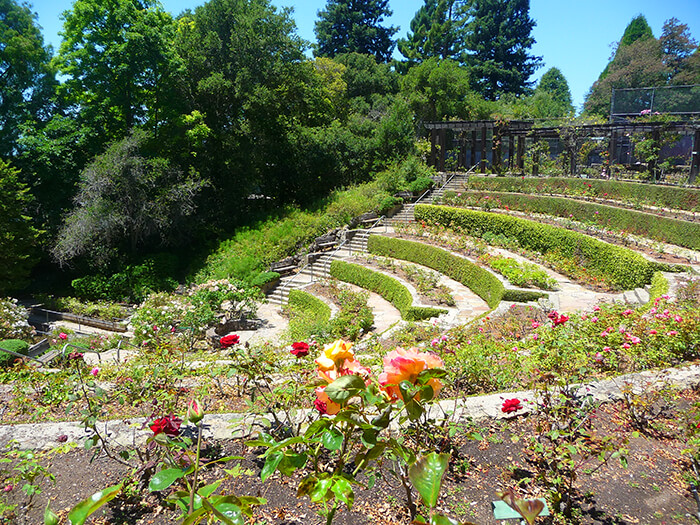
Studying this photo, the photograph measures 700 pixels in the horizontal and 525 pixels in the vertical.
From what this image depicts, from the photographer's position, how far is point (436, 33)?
41219mm

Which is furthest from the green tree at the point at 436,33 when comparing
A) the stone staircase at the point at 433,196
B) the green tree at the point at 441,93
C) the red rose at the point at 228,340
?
the red rose at the point at 228,340

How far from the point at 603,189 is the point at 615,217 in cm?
331

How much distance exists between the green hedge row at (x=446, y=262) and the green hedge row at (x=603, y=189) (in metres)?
7.29

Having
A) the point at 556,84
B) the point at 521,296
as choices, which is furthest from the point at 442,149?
the point at 556,84

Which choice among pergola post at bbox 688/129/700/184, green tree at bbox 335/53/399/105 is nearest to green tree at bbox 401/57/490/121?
green tree at bbox 335/53/399/105

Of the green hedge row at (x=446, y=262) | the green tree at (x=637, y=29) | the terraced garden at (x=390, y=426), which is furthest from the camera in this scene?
the green tree at (x=637, y=29)

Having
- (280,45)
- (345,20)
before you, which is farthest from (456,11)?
(280,45)

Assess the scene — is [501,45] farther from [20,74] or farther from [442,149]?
[20,74]

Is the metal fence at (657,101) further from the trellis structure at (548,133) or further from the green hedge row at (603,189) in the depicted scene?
the green hedge row at (603,189)

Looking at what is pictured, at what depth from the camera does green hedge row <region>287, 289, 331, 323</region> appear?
12675 mm

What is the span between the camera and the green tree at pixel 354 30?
43.0m

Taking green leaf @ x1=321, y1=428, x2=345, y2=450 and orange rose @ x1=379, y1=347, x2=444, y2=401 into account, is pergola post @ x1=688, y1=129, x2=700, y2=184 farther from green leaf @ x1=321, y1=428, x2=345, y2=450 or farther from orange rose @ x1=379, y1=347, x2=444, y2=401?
green leaf @ x1=321, y1=428, x2=345, y2=450

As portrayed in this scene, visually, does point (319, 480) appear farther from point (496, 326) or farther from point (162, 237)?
point (162, 237)

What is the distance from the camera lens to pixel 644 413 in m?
3.48
